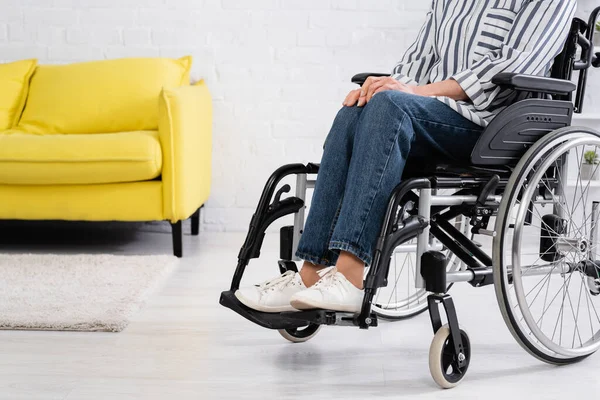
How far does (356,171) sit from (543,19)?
531 millimetres

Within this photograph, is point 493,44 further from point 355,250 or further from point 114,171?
point 114,171

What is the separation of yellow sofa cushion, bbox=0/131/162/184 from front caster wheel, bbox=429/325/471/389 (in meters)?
1.44

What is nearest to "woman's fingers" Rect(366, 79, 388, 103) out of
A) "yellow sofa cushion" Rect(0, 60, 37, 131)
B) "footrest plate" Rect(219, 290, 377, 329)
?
"footrest plate" Rect(219, 290, 377, 329)

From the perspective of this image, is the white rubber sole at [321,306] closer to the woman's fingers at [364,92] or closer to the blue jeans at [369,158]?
the blue jeans at [369,158]

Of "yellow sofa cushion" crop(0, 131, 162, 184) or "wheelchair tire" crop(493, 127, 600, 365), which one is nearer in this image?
"wheelchair tire" crop(493, 127, 600, 365)

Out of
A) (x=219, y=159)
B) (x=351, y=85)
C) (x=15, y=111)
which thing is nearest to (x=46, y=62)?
(x=15, y=111)

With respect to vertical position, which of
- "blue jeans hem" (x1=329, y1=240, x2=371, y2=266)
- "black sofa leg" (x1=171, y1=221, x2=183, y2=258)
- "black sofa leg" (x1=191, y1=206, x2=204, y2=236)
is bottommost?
"black sofa leg" (x1=191, y1=206, x2=204, y2=236)

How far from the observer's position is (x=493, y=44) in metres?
1.66

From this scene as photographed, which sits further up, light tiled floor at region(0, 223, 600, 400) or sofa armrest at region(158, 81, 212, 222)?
sofa armrest at region(158, 81, 212, 222)

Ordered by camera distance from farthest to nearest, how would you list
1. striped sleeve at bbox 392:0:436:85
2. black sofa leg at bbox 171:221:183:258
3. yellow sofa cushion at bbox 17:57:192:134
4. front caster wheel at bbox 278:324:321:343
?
yellow sofa cushion at bbox 17:57:192:134, black sofa leg at bbox 171:221:183:258, striped sleeve at bbox 392:0:436:85, front caster wheel at bbox 278:324:321:343

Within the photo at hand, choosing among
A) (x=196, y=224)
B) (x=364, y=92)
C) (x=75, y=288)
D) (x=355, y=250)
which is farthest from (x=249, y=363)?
(x=196, y=224)

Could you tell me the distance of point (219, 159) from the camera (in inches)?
134

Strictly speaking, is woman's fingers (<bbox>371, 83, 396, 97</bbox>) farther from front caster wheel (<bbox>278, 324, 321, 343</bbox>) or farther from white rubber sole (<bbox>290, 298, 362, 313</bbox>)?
front caster wheel (<bbox>278, 324, 321, 343</bbox>)

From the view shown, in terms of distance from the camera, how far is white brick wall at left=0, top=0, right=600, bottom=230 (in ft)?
10.9
